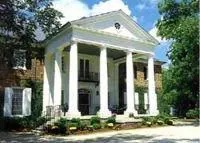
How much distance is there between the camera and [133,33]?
2927 centimetres

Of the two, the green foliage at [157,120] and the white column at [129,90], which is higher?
the white column at [129,90]

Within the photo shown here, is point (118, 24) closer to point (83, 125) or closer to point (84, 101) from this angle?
point (84, 101)

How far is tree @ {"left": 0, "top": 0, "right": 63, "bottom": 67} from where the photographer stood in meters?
17.2

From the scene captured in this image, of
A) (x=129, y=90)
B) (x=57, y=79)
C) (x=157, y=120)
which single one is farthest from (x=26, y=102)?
(x=157, y=120)

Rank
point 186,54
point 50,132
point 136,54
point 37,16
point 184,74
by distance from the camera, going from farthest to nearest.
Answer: point 136,54, point 184,74, point 186,54, point 50,132, point 37,16

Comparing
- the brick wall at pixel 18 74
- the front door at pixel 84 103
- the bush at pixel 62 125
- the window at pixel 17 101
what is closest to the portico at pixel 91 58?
the front door at pixel 84 103

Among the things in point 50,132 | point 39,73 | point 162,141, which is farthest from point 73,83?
point 162,141

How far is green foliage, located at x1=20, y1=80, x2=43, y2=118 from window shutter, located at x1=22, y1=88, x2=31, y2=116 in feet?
1.60

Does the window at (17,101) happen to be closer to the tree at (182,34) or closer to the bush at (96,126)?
the bush at (96,126)

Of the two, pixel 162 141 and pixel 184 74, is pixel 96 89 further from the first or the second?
pixel 162 141

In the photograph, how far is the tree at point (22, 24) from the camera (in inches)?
679

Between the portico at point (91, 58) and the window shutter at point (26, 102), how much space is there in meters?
1.36

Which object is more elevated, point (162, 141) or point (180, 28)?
point (180, 28)

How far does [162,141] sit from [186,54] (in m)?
9.89
